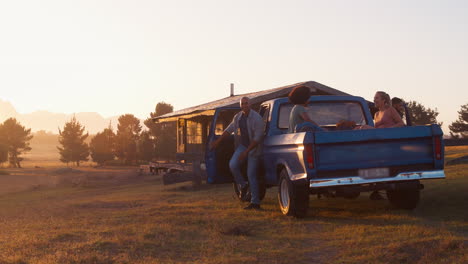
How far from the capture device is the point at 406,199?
8312 mm

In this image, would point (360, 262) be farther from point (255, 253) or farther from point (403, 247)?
point (255, 253)

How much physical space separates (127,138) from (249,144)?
49954 millimetres

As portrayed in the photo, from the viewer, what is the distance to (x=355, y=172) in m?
7.16

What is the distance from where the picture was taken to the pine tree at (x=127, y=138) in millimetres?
54759

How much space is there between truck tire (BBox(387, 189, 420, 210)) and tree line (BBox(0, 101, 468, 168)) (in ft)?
134

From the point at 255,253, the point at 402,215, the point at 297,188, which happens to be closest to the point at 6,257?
the point at 255,253

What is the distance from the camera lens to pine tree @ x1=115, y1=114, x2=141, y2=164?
5476 cm

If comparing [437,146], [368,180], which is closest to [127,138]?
[368,180]

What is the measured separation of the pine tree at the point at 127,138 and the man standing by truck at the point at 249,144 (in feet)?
151

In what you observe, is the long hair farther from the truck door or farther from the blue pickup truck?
the truck door

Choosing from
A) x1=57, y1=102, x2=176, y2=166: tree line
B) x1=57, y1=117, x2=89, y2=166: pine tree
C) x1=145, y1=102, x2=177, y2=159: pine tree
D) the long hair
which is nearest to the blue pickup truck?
the long hair

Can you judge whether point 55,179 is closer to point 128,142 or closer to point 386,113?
point 128,142

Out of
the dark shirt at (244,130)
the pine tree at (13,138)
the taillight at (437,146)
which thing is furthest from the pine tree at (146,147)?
the taillight at (437,146)

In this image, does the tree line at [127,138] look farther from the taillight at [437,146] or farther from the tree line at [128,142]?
the taillight at [437,146]
